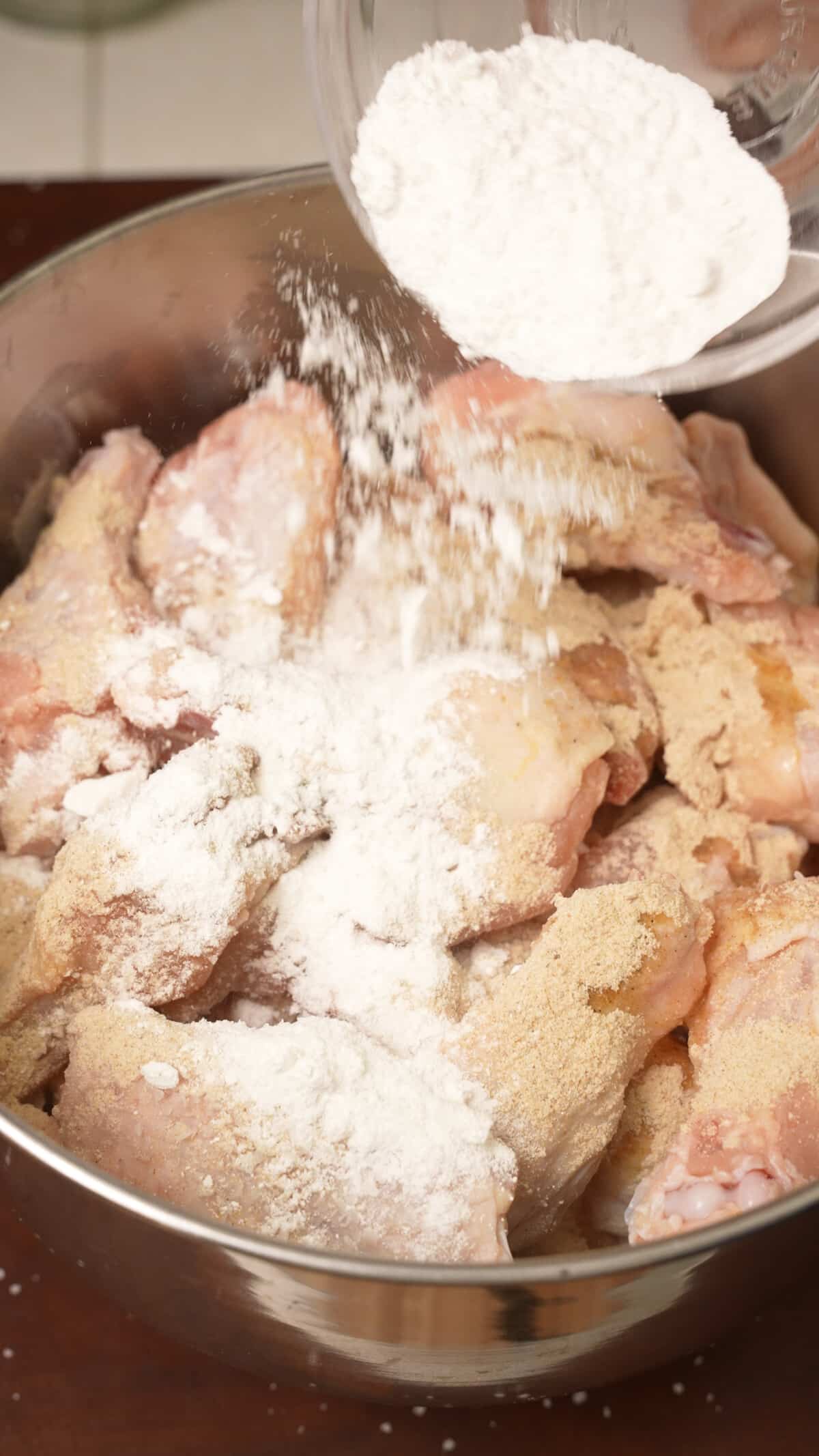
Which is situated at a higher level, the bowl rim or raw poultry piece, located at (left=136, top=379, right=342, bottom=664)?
raw poultry piece, located at (left=136, top=379, right=342, bottom=664)

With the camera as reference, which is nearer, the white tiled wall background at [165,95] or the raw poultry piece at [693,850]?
the raw poultry piece at [693,850]

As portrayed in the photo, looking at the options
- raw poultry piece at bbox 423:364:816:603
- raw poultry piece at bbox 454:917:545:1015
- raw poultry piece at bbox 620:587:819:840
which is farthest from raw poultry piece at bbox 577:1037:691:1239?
raw poultry piece at bbox 423:364:816:603

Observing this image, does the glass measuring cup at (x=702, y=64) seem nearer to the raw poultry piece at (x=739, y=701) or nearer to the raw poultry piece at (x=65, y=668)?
the raw poultry piece at (x=739, y=701)

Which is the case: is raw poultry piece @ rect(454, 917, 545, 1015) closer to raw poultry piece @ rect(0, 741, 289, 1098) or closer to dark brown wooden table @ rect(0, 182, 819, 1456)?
raw poultry piece @ rect(0, 741, 289, 1098)

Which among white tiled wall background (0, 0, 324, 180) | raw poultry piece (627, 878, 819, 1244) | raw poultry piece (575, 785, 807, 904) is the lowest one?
→ raw poultry piece (627, 878, 819, 1244)

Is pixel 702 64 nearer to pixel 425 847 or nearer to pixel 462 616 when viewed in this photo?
pixel 462 616

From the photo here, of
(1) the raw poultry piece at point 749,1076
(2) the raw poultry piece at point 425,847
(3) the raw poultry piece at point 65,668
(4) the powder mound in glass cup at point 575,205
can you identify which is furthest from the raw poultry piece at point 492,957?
(4) the powder mound in glass cup at point 575,205
